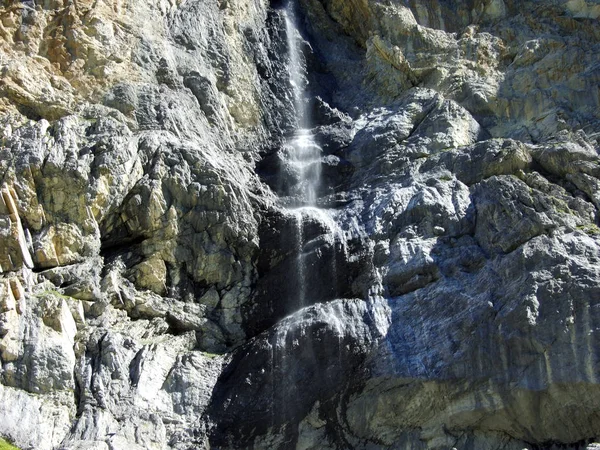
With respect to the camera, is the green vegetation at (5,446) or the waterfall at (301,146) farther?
the waterfall at (301,146)

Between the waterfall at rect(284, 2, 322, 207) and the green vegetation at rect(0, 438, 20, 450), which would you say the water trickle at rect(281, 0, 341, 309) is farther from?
the green vegetation at rect(0, 438, 20, 450)

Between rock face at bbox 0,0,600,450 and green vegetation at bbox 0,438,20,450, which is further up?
rock face at bbox 0,0,600,450

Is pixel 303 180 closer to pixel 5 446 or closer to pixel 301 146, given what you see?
pixel 301 146

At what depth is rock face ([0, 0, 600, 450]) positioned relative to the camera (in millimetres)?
29516

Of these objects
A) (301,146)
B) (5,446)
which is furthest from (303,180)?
(5,446)

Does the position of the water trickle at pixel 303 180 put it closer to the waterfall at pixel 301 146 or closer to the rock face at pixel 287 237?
the waterfall at pixel 301 146

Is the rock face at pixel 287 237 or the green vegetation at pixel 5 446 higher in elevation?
the rock face at pixel 287 237

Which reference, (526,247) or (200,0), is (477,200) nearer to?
(526,247)

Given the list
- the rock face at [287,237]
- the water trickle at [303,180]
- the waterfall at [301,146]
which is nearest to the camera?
the rock face at [287,237]

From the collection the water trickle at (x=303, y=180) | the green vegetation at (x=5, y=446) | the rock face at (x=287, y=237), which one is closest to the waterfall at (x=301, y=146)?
the water trickle at (x=303, y=180)

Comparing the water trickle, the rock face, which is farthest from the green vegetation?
the water trickle

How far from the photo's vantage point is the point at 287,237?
122ft

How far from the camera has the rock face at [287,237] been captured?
29516 mm

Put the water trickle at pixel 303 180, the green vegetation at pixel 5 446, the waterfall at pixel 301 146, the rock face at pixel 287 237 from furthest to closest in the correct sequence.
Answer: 1. the waterfall at pixel 301 146
2. the water trickle at pixel 303 180
3. the rock face at pixel 287 237
4. the green vegetation at pixel 5 446
